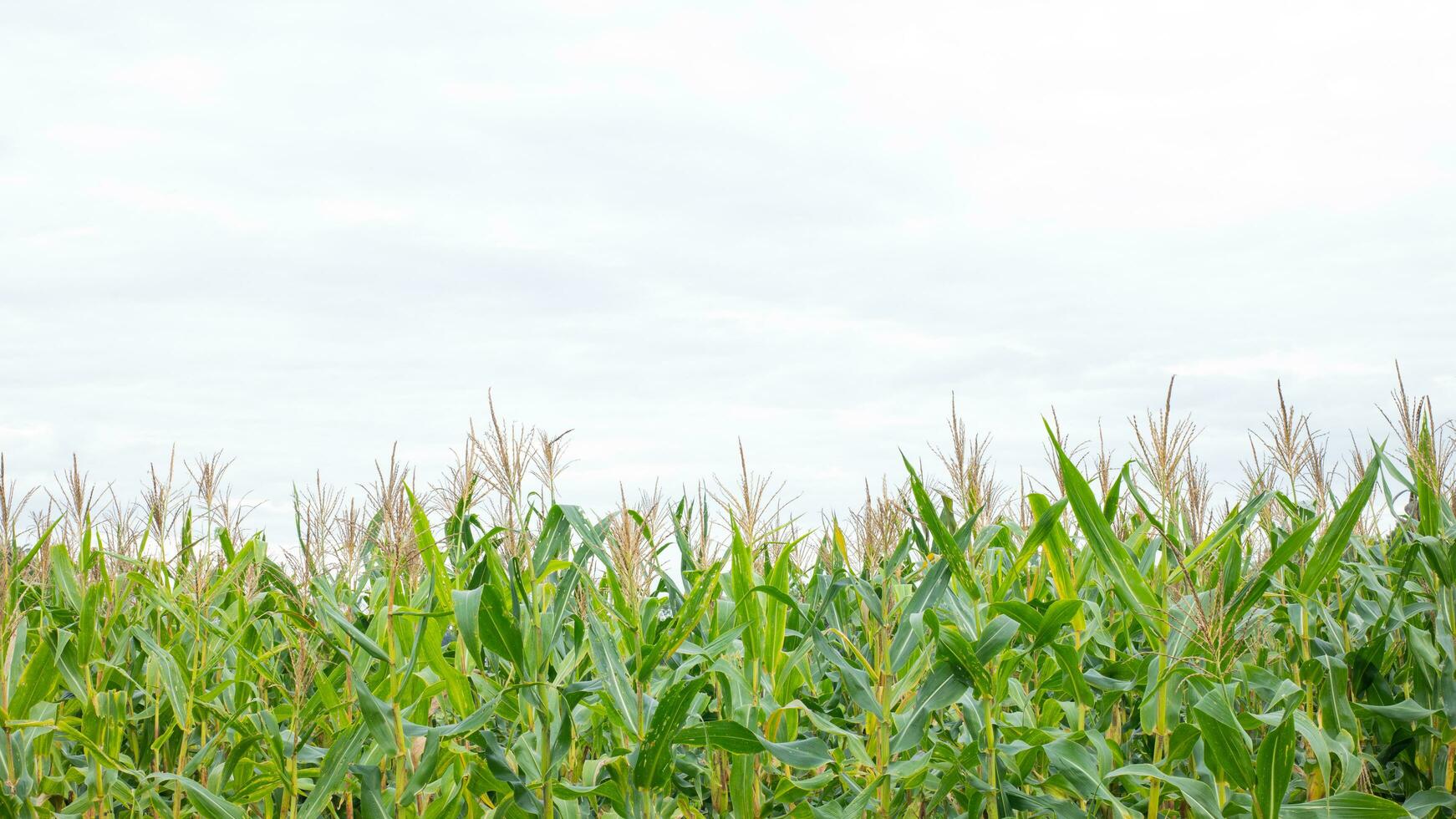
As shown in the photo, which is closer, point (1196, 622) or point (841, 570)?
point (1196, 622)

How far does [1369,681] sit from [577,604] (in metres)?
3.16

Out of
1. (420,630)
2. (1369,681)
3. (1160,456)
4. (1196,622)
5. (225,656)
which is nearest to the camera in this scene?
(1196,622)

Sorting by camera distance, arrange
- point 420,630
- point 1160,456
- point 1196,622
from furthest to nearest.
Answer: point 1160,456 → point 420,630 → point 1196,622

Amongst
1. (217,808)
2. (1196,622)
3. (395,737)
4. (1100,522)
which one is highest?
(1100,522)

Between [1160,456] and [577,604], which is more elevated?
[1160,456]

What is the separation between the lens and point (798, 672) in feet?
13.5

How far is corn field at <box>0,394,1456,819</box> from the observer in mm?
3498

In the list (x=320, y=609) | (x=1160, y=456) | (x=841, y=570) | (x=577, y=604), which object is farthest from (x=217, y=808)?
(x=1160, y=456)

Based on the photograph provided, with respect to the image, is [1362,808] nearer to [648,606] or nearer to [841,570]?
[841,570]

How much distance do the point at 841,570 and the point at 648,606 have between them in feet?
3.02

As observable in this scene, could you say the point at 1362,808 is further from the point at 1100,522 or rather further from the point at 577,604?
the point at 577,604

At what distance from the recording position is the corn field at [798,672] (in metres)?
3.50

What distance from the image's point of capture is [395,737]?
352 cm

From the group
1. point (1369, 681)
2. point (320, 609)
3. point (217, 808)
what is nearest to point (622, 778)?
point (320, 609)
